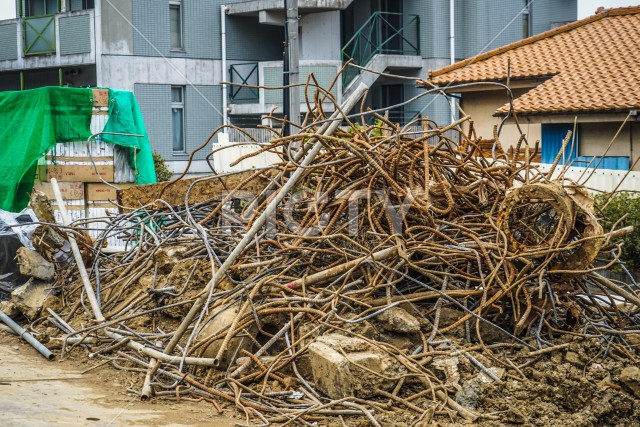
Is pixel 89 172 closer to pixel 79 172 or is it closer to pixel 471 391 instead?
pixel 79 172

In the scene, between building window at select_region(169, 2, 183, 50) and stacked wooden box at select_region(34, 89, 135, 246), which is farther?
building window at select_region(169, 2, 183, 50)

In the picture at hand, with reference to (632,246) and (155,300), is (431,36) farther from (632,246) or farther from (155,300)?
(155,300)

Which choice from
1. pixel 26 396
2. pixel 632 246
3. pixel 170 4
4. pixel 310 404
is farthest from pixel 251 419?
pixel 170 4

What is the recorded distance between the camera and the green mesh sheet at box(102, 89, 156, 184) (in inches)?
603

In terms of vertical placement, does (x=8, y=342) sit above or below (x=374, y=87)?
below

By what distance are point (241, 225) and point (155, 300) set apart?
3.78 feet

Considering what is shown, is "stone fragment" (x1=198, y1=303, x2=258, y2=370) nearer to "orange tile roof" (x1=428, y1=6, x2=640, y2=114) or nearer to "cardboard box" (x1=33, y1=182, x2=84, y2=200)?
"cardboard box" (x1=33, y1=182, x2=84, y2=200)

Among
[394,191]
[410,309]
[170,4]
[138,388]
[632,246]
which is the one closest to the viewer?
[138,388]

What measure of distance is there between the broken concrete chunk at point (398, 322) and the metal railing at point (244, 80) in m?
25.4

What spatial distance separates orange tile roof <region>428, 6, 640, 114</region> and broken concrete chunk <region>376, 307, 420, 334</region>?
12.7 metres

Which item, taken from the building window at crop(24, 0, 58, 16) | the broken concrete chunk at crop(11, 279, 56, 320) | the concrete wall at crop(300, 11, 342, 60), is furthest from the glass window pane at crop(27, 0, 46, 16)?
the broken concrete chunk at crop(11, 279, 56, 320)

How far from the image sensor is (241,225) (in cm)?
945

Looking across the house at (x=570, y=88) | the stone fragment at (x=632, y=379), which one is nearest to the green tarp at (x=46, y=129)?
the house at (x=570, y=88)

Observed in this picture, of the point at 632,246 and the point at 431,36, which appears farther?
the point at 431,36
